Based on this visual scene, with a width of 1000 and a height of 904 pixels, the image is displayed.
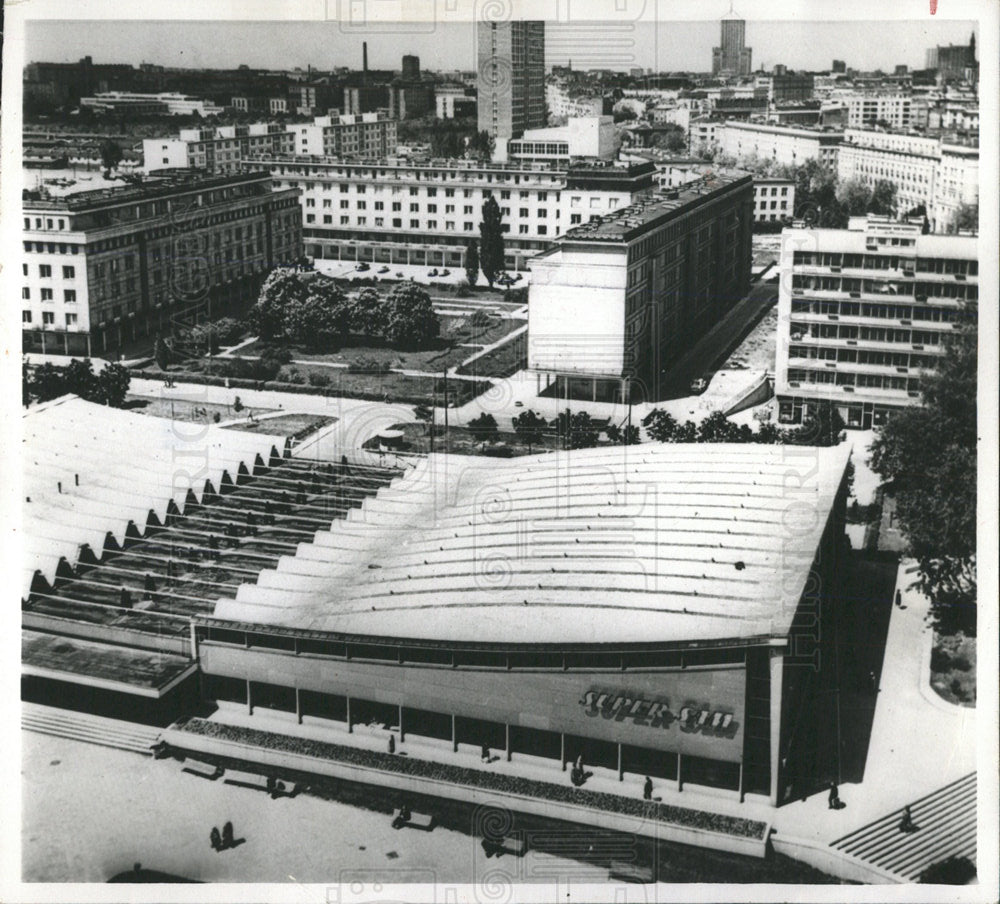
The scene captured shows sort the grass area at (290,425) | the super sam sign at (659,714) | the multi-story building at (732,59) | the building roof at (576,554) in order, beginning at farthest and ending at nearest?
the multi-story building at (732,59)
the grass area at (290,425)
the building roof at (576,554)
the super sam sign at (659,714)

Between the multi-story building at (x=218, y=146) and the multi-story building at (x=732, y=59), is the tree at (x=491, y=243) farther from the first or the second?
the multi-story building at (x=218, y=146)

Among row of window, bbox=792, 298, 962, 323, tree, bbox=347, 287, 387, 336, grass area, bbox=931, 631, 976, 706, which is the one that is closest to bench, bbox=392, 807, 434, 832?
grass area, bbox=931, 631, 976, 706

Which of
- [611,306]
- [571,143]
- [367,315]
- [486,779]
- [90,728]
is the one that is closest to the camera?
[486,779]

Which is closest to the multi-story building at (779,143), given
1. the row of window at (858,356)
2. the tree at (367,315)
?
the tree at (367,315)

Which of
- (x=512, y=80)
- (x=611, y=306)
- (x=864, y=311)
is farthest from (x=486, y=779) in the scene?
(x=512, y=80)

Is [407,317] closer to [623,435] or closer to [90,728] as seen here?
[623,435]
